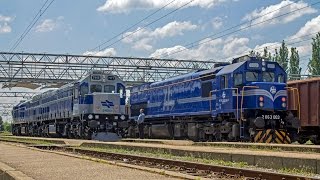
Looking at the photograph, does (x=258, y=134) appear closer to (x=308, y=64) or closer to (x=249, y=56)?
(x=249, y=56)

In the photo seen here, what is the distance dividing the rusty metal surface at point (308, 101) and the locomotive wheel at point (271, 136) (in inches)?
75.5

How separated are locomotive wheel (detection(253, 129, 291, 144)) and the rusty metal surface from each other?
1.92m

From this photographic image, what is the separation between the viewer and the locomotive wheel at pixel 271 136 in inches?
761

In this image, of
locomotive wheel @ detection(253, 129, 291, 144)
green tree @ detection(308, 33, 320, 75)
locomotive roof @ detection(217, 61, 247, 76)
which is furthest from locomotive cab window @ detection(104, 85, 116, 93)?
green tree @ detection(308, 33, 320, 75)

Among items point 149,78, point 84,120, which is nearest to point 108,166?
point 84,120

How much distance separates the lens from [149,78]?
57844 millimetres

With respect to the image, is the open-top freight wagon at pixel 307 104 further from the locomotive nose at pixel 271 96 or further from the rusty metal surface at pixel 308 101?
the locomotive nose at pixel 271 96

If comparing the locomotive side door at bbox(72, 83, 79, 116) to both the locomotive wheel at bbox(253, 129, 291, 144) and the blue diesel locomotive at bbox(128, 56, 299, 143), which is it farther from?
the locomotive wheel at bbox(253, 129, 291, 144)

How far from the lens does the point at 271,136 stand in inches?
771

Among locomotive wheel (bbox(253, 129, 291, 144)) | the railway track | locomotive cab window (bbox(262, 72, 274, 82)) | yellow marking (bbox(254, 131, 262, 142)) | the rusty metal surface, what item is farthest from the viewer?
the rusty metal surface

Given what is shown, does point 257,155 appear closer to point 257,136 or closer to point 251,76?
point 257,136

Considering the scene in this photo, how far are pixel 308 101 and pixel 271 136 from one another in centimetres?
308

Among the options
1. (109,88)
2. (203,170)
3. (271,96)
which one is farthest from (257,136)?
(109,88)

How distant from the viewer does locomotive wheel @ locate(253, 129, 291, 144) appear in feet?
63.4
